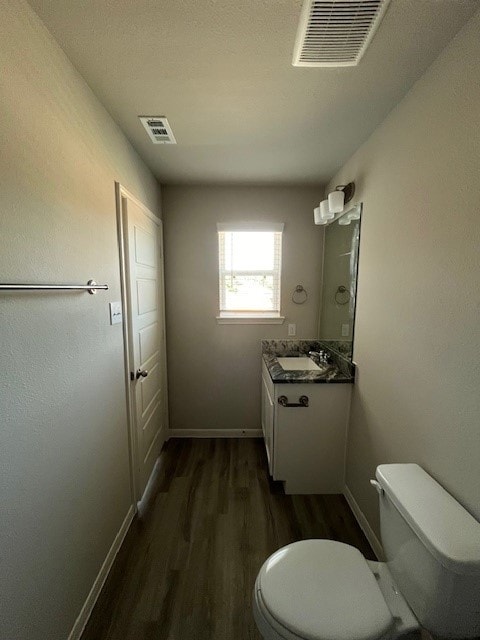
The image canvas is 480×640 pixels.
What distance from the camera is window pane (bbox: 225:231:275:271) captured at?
2.50m

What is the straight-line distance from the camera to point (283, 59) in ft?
3.44

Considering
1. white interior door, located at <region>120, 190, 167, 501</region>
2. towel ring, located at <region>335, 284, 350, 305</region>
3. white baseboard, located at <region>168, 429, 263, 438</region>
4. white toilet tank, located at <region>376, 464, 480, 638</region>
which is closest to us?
white toilet tank, located at <region>376, 464, 480, 638</region>

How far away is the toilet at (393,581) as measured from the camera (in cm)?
77

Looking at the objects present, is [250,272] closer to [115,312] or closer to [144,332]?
[144,332]

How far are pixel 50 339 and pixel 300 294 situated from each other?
6.84 ft

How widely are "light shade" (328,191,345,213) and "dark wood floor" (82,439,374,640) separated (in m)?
2.15

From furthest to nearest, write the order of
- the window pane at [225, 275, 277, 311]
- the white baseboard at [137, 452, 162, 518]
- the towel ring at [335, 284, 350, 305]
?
the window pane at [225, 275, 277, 311] < the towel ring at [335, 284, 350, 305] < the white baseboard at [137, 452, 162, 518]

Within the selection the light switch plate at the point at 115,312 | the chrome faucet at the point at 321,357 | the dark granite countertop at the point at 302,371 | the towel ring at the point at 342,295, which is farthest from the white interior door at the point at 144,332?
the towel ring at the point at 342,295

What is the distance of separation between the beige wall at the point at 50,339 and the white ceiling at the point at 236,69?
0.17 metres

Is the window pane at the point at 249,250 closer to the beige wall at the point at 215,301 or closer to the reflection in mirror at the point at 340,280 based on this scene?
the beige wall at the point at 215,301

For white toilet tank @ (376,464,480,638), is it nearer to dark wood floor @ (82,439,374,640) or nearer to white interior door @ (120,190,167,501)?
dark wood floor @ (82,439,374,640)

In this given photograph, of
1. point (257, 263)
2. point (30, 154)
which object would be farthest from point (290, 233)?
point (30, 154)

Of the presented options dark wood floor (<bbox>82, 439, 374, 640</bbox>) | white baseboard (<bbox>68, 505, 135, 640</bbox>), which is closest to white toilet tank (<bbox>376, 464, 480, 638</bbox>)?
dark wood floor (<bbox>82, 439, 374, 640</bbox>)

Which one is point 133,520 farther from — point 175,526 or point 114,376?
point 114,376
